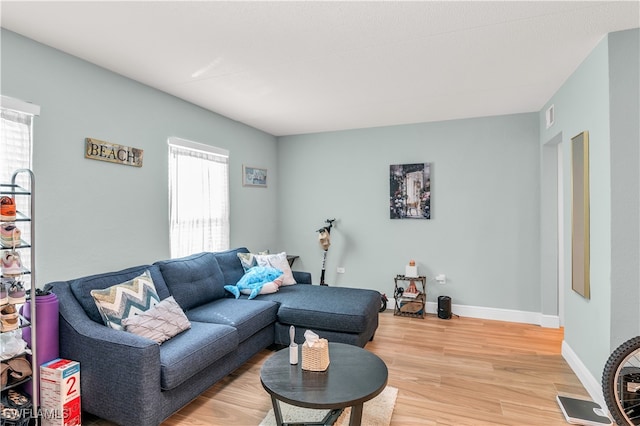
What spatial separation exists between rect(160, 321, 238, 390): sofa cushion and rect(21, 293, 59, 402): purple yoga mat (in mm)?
655

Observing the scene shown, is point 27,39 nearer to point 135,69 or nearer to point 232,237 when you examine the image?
point 135,69

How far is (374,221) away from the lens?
491 cm

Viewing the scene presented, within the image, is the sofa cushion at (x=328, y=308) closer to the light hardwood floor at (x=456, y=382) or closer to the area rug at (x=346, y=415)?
the light hardwood floor at (x=456, y=382)

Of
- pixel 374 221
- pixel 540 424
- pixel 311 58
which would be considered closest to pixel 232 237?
pixel 374 221

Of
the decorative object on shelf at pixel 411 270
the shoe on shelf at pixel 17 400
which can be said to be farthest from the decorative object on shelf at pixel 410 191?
the shoe on shelf at pixel 17 400

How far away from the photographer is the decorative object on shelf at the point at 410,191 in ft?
15.1

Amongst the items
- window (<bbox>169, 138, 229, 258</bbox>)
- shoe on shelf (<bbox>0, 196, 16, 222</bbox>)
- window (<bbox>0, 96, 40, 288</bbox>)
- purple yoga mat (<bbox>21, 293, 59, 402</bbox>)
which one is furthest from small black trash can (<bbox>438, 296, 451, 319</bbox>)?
shoe on shelf (<bbox>0, 196, 16, 222</bbox>)

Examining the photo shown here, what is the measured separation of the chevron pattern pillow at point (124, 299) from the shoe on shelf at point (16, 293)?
40 cm

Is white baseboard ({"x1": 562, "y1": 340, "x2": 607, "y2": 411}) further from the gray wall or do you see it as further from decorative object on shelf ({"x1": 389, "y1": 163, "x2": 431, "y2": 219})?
decorative object on shelf ({"x1": 389, "y1": 163, "x2": 431, "y2": 219})

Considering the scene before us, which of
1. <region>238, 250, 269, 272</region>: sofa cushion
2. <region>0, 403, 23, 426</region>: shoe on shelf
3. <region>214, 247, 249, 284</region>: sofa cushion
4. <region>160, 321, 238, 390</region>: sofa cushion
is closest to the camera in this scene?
<region>0, 403, 23, 426</region>: shoe on shelf

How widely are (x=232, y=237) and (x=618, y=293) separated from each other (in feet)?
12.4

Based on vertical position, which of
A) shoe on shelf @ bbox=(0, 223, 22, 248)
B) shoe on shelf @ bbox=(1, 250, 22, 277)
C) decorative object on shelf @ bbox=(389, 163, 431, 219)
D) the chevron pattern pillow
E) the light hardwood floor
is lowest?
the light hardwood floor

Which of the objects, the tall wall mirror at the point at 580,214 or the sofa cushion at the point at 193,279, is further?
the sofa cushion at the point at 193,279

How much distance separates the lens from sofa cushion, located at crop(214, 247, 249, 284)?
3.74 m
